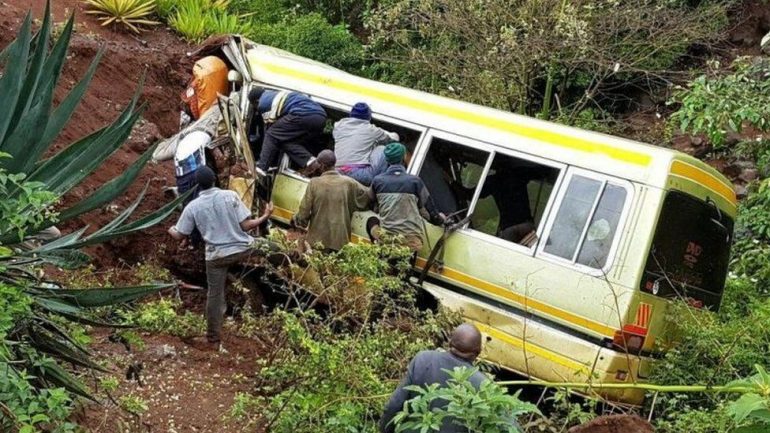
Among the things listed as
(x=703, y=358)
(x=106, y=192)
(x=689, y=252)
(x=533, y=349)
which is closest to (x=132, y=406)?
(x=106, y=192)

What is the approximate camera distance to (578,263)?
24.2ft

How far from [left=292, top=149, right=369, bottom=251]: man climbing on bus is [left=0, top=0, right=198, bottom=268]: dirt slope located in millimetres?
1879

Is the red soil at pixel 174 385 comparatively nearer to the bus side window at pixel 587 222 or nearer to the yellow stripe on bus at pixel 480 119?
the yellow stripe on bus at pixel 480 119

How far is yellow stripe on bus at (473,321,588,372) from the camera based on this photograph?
7281 millimetres

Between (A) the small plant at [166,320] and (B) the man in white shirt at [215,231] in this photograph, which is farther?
(B) the man in white shirt at [215,231]

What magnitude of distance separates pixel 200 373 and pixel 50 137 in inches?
95.3

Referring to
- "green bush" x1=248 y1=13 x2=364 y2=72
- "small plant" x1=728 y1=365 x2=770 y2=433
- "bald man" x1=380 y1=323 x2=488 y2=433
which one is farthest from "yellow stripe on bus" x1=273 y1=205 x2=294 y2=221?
"green bush" x1=248 y1=13 x2=364 y2=72

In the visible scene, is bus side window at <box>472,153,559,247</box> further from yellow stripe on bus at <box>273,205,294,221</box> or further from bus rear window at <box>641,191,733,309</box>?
yellow stripe on bus at <box>273,205,294,221</box>

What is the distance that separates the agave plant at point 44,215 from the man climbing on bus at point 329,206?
6.99ft

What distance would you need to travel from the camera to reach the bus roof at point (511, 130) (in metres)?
7.30

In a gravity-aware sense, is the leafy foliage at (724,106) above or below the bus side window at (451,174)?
above

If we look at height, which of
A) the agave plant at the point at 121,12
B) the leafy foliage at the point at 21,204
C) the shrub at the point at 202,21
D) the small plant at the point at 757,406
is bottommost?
the leafy foliage at the point at 21,204

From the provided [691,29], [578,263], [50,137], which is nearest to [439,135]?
[578,263]

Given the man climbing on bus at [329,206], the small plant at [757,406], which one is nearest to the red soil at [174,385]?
the man climbing on bus at [329,206]
